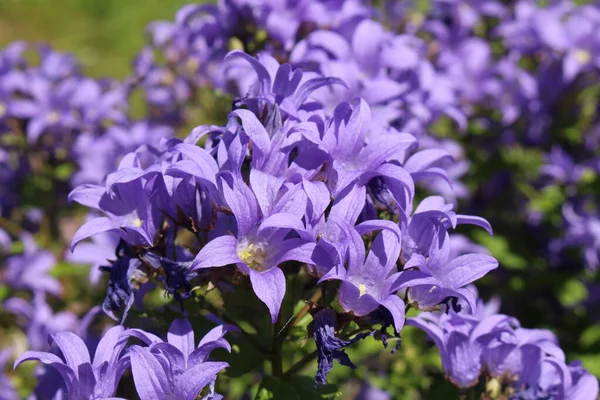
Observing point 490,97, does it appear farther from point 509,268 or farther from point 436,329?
point 436,329

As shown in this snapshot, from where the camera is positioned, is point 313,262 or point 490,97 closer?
point 313,262

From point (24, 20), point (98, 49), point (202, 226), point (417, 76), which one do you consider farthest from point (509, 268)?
point (24, 20)

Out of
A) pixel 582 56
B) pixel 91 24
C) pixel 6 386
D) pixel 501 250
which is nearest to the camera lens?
pixel 6 386

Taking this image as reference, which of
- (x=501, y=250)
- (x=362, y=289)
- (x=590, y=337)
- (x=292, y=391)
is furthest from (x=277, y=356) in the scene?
(x=501, y=250)

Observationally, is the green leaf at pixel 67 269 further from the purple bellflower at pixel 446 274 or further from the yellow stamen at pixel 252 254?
the purple bellflower at pixel 446 274

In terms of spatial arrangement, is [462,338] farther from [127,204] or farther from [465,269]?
[127,204]

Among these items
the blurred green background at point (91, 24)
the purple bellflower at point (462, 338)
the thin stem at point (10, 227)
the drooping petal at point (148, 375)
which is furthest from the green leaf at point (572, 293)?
the blurred green background at point (91, 24)

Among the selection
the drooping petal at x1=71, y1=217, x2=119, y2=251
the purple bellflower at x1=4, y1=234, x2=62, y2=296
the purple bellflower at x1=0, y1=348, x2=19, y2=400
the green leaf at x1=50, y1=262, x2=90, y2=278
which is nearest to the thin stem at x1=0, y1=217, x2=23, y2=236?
the purple bellflower at x1=4, y1=234, x2=62, y2=296
